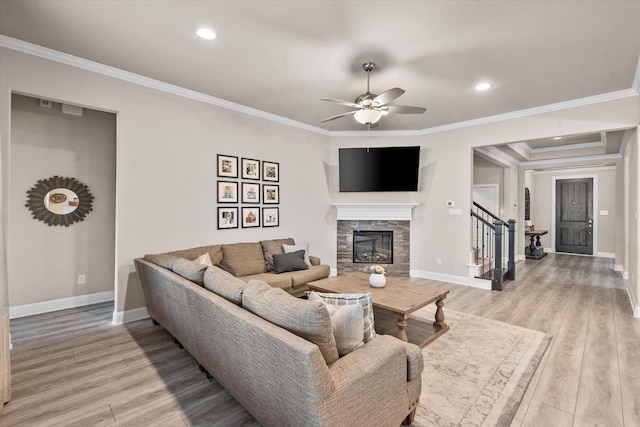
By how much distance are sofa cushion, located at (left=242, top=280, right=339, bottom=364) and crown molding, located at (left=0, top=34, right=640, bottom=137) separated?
3.26 m

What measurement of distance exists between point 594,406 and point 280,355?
2285 millimetres

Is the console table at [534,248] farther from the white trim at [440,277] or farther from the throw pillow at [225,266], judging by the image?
the throw pillow at [225,266]

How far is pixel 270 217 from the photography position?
4930mm

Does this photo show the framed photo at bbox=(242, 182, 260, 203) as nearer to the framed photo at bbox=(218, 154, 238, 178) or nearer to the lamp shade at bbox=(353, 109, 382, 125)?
the framed photo at bbox=(218, 154, 238, 178)

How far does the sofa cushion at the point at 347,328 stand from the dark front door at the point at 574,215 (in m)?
9.80

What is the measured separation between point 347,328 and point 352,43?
8.16 ft

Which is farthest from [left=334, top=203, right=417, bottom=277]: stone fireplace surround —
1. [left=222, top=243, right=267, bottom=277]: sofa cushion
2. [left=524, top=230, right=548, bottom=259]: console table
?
[left=524, top=230, right=548, bottom=259]: console table

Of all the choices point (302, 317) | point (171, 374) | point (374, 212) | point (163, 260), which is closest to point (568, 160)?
point (374, 212)

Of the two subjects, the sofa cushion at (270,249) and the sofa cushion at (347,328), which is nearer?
the sofa cushion at (347,328)

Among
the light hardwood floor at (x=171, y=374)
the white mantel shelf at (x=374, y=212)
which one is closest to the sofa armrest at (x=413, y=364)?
the light hardwood floor at (x=171, y=374)

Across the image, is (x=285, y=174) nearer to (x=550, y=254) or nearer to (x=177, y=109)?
(x=177, y=109)

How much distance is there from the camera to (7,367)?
6.71ft

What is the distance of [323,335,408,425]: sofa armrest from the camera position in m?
1.38

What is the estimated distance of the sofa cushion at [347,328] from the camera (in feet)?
5.44
